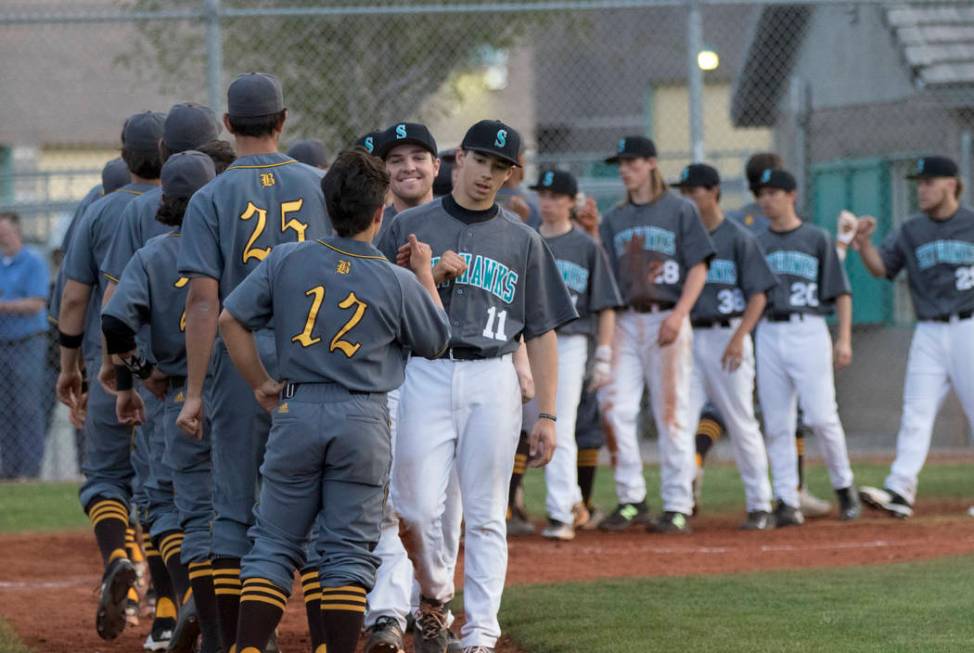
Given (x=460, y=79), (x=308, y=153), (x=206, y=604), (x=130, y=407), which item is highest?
(x=460, y=79)

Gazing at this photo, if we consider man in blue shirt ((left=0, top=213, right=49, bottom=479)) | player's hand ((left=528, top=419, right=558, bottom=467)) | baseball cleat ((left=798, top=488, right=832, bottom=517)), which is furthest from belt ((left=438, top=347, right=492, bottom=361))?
man in blue shirt ((left=0, top=213, right=49, bottom=479))

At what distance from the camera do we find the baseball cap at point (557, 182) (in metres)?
9.55

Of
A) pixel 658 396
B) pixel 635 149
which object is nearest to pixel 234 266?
pixel 635 149

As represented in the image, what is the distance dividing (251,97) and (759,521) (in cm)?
Answer: 561

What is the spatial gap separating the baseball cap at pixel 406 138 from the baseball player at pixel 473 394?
Result: 57 cm

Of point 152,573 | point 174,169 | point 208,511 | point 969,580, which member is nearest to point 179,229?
point 174,169

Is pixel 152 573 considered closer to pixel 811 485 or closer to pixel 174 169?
pixel 174 169

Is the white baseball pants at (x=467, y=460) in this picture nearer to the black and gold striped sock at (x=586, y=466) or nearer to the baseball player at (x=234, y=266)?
the baseball player at (x=234, y=266)

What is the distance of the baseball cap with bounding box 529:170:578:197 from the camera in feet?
31.3

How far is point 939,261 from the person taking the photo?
1038 centimetres

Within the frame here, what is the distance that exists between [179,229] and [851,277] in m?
11.9

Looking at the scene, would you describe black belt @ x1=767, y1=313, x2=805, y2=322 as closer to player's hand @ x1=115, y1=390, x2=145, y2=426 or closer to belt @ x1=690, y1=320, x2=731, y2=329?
belt @ x1=690, y1=320, x2=731, y2=329

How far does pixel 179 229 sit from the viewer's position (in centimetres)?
618

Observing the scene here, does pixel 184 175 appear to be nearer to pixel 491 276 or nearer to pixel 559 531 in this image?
pixel 491 276
